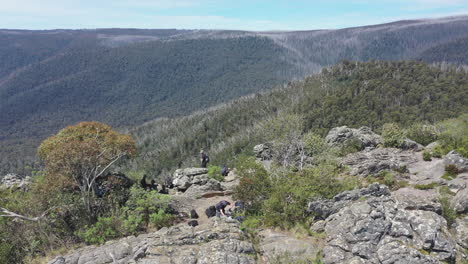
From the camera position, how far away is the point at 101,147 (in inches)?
1059

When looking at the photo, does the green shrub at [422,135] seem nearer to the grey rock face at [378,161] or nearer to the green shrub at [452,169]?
the grey rock face at [378,161]

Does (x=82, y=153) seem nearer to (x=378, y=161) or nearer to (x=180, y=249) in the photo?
(x=180, y=249)

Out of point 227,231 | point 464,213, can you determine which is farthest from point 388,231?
point 227,231

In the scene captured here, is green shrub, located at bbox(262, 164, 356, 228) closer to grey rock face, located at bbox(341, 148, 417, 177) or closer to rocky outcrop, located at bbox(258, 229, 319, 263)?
rocky outcrop, located at bbox(258, 229, 319, 263)

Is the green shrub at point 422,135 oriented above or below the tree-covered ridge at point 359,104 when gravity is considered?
above

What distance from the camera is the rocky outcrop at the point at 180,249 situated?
16.8 meters

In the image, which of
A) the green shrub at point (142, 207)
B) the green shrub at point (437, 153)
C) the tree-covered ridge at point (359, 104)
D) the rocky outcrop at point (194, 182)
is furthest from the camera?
the tree-covered ridge at point (359, 104)

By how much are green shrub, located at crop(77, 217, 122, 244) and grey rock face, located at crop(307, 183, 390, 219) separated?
14891 millimetres

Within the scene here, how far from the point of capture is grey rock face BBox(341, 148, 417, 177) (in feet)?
109

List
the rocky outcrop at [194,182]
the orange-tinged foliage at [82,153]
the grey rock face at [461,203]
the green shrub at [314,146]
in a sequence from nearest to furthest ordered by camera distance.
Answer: the grey rock face at [461,203]
the orange-tinged foliage at [82,153]
the rocky outcrop at [194,182]
the green shrub at [314,146]

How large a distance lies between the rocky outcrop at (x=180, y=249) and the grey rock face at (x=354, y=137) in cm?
3559

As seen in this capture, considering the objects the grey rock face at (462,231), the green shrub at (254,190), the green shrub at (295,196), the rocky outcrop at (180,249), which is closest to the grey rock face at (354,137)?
the green shrub at (295,196)

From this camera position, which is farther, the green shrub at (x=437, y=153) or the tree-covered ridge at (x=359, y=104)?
the tree-covered ridge at (x=359, y=104)

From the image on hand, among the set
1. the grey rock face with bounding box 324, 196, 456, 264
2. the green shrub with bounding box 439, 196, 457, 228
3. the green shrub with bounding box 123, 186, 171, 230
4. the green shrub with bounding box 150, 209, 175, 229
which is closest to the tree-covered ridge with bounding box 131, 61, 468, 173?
the green shrub with bounding box 123, 186, 171, 230
